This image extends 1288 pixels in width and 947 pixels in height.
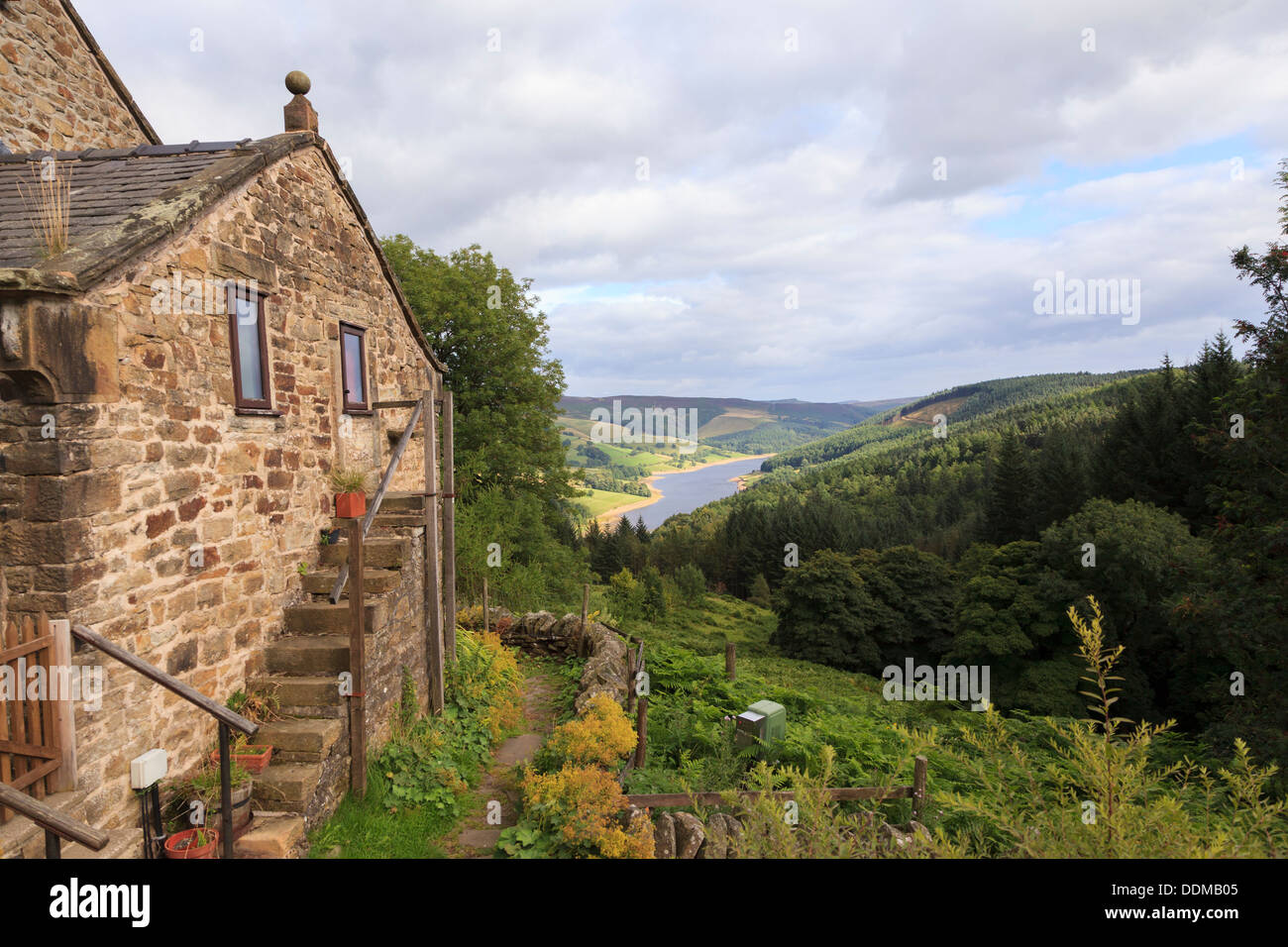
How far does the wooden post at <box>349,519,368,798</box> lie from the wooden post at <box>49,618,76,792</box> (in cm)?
217

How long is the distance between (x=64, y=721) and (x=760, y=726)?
7.68 m

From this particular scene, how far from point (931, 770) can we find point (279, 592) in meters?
9.29

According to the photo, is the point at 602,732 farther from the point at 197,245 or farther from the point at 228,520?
the point at 197,245

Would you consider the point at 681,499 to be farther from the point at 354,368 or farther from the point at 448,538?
the point at 354,368

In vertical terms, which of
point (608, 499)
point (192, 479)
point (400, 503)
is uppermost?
point (192, 479)

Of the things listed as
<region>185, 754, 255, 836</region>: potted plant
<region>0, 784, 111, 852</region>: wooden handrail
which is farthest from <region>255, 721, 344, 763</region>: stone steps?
<region>0, 784, 111, 852</region>: wooden handrail

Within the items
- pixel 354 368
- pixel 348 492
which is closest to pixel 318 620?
pixel 348 492

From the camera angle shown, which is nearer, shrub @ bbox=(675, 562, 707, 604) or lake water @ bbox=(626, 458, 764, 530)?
shrub @ bbox=(675, 562, 707, 604)

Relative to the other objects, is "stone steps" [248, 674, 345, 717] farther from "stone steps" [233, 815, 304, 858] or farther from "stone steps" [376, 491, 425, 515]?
"stone steps" [376, 491, 425, 515]

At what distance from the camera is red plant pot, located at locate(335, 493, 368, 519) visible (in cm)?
754

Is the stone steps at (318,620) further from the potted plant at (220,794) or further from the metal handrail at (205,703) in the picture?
the metal handrail at (205,703)

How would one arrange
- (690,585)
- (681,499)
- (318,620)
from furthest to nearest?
1. (681,499)
2. (690,585)
3. (318,620)

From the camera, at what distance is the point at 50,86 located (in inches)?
316
